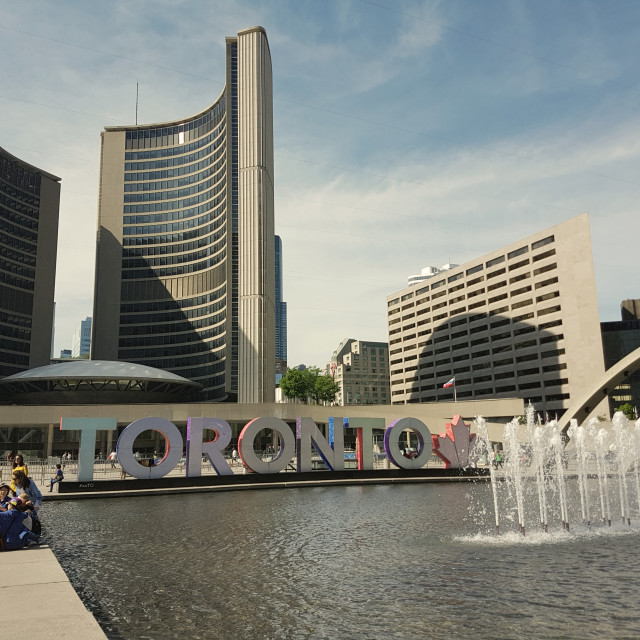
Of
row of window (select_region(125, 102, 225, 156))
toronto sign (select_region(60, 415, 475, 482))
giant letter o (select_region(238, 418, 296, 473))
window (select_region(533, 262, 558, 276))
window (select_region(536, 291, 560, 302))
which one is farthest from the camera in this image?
row of window (select_region(125, 102, 225, 156))

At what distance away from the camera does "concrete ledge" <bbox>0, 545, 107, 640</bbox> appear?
7641mm

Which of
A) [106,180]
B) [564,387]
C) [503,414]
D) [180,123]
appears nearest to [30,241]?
[106,180]

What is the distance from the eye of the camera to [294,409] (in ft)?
272

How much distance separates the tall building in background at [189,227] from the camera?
11194cm

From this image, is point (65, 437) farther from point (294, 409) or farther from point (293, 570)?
point (293, 570)

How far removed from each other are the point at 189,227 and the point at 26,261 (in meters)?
38.5

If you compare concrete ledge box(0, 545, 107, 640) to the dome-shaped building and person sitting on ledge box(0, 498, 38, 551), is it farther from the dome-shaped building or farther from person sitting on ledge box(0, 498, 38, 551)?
the dome-shaped building

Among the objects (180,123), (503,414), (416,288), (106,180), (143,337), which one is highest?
(180,123)

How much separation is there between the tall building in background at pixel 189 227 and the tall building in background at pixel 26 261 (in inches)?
511

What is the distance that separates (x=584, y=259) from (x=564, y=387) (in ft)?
78.3

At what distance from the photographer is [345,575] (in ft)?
44.3

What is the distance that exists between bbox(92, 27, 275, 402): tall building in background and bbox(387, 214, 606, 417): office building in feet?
165

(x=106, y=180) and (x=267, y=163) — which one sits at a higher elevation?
(x=106, y=180)

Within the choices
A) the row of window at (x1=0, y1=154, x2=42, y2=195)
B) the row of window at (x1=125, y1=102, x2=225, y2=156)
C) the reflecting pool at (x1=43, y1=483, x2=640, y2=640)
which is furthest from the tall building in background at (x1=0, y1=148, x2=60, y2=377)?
the reflecting pool at (x1=43, y1=483, x2=640, y2=640)
